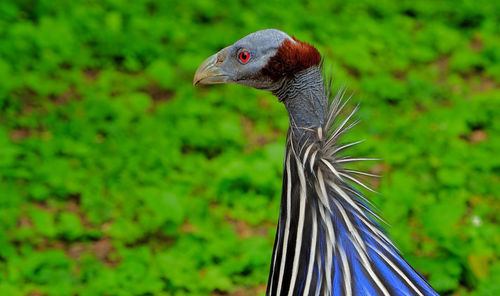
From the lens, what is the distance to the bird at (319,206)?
2.10 m

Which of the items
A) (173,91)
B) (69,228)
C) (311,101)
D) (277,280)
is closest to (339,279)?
(277,280)

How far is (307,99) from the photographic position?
7.37 ft

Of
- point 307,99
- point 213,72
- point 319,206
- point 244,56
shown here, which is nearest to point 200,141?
point 213,72

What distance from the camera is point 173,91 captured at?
5062 millimetres

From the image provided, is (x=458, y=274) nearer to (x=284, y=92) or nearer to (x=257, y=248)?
(x=257, y=248)

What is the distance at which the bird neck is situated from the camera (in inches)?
87.9

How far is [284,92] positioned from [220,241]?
1580 millimetres

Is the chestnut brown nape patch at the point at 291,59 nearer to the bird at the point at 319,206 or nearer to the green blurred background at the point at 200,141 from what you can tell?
the bird at the point at 319,206

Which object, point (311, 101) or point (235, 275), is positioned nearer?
point (311, 101)

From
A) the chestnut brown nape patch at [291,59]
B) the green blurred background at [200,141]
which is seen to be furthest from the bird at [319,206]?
the green blurred background at [200,141]

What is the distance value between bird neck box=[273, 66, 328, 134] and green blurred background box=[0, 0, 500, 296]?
1.46 meters

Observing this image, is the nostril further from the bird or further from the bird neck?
the bird neck

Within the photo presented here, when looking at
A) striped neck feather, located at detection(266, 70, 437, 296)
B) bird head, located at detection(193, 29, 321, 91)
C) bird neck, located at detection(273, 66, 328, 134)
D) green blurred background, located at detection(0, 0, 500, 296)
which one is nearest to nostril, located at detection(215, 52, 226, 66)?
bird head, located at detection(193, 29, 321, 91)

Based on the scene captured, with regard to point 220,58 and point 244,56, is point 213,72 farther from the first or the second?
point 244,56
